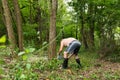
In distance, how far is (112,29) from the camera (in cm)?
1611

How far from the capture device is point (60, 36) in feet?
46.2

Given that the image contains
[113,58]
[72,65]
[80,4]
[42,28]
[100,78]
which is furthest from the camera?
[42,28]

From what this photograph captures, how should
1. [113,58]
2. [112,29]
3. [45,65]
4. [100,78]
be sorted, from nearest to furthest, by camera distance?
[100,78], [45,65], [113,58], [112,29]

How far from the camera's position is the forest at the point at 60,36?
891cm

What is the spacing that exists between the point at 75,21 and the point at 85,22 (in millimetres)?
1362

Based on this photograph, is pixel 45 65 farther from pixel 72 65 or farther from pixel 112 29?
pixel 112 29

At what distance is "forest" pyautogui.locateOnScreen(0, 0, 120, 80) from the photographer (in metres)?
8.91

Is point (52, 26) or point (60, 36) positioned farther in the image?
point (60, 36)

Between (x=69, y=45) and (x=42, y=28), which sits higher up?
(x=69, y=45)

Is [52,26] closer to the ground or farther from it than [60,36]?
farther from it

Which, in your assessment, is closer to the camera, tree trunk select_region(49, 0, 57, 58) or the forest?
the forest

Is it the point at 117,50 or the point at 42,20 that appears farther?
the point at 42,20

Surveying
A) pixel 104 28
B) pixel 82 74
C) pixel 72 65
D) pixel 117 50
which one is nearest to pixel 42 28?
pixel 104 28

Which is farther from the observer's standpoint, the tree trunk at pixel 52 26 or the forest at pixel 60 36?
the tree trunk at pixel 52 26
